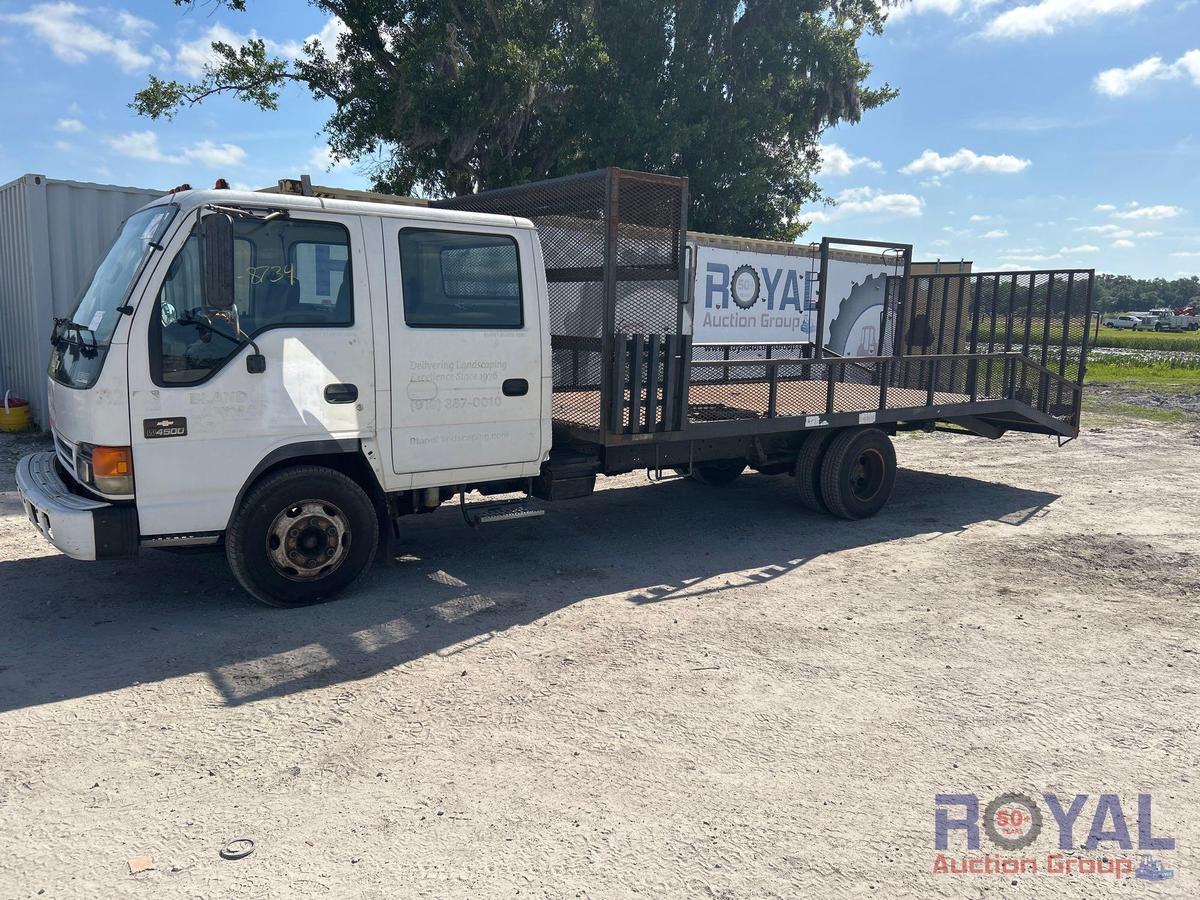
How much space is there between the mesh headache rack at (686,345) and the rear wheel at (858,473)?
23cm

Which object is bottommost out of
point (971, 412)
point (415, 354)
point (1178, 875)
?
point (1178, 875)

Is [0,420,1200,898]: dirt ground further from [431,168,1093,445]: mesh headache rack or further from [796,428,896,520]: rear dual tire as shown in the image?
[431,168,1093,445]: mesh headache rack

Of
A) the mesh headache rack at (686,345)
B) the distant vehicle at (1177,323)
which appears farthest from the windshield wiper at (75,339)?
the distant vehicle at (1177,323)

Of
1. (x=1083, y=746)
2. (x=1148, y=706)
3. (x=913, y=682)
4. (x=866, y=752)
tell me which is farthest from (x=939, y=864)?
(x=1148, y=706)

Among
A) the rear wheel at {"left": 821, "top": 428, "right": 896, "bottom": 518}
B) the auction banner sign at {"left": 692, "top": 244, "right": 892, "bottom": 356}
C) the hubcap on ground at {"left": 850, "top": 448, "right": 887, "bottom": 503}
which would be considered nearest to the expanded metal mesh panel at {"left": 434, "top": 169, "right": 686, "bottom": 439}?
the rear wheel at {"left": 821, "top": 428, "right": 896, "bottom": 518}

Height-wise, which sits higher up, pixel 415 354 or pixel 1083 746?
pixel 415 354

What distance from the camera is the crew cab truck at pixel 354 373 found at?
4.89 meters

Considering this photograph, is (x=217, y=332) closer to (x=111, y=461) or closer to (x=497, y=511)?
(x=111, y=461)

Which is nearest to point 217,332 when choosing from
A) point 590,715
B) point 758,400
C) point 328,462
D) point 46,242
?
point 328,462

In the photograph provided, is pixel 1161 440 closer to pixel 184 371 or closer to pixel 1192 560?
pixel 1192 560

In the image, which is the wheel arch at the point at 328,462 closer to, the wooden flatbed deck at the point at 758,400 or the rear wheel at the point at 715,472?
the wooden flatbed deck at the point at 758,400

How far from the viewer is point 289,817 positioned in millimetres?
3322

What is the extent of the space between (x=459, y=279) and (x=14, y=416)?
855cm

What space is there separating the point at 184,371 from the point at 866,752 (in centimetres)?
403
